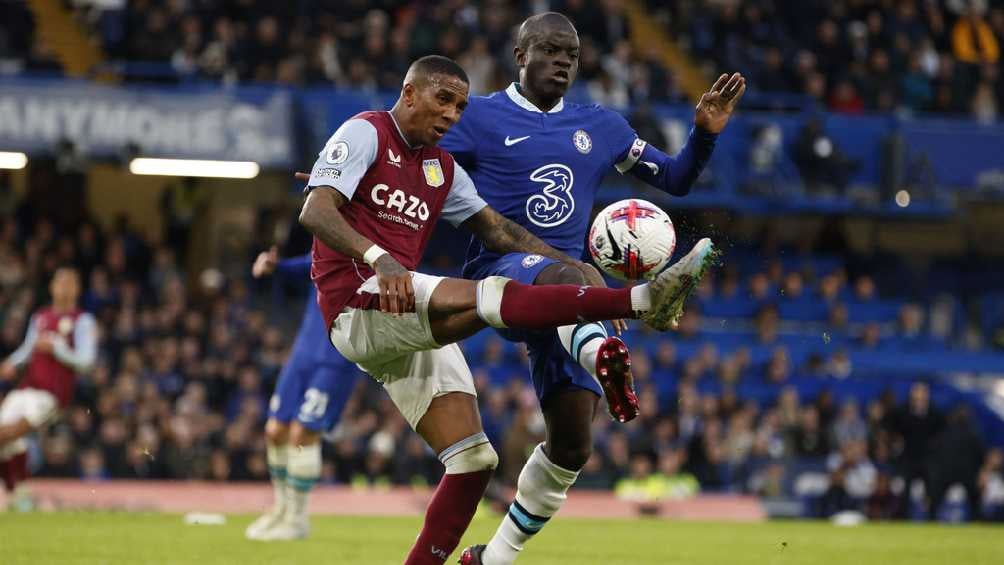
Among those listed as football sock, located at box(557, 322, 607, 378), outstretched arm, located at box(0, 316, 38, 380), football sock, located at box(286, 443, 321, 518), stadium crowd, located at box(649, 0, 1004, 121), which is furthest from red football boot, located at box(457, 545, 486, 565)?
stadium crowd, located at box(649, 0, 1004, 121)

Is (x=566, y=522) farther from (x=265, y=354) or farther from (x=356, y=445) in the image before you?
(x=265, y=354)

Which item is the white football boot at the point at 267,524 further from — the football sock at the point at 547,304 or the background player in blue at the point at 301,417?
the football sock at the point at 547,304

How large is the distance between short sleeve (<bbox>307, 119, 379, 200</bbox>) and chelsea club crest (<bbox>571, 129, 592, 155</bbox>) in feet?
4.42

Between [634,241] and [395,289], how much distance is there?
1.31 m

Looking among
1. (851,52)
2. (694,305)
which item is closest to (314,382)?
(694,305)

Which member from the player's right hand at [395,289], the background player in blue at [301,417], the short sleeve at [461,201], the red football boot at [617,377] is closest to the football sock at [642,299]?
the red football boot at [617,377]

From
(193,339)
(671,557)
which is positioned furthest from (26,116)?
(671,557)

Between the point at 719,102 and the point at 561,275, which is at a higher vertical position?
the point at 719,102

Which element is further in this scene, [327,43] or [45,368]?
[327,43]

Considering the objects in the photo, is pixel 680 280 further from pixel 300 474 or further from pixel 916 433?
pixel 916 433

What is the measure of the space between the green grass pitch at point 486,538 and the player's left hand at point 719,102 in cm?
339

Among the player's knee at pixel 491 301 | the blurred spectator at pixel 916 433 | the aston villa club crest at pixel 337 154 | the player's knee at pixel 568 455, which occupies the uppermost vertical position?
the aston villa club crest at pixel 337 154

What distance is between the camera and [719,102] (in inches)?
307

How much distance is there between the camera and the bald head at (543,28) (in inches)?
308
